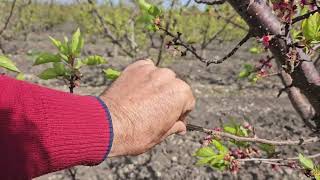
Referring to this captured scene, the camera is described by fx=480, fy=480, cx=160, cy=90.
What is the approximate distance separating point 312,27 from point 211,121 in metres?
6.68

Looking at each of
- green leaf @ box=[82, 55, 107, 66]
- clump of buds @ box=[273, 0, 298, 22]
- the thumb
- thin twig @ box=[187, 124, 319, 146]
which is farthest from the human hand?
green leaf @ box=[82, 55, 107, 66]

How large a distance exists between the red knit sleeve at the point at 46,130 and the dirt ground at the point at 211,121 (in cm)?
41

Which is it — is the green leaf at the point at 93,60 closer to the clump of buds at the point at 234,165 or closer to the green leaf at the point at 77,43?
the green leaf at the point at 77,43

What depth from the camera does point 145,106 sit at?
132cm

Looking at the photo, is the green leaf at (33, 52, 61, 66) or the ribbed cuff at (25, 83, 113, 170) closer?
the ribbed cuff at (25, 83, 113, 170)

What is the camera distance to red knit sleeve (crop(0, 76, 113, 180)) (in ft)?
3.43

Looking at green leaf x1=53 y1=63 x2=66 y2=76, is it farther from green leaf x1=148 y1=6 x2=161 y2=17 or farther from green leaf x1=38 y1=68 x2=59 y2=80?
green leaf x1=148 y1=6 x2=161 y2=17

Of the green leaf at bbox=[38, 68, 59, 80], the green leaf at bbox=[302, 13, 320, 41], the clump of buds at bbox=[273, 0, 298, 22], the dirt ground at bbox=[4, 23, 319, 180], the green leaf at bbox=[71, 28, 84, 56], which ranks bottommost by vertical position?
the dirt ground at bbox=[4, 23, 319, 180]

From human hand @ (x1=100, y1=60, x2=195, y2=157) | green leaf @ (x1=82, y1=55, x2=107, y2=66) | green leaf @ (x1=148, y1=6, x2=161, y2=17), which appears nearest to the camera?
human hand @ (x1=100, y1=60, x2=195, y2=157)

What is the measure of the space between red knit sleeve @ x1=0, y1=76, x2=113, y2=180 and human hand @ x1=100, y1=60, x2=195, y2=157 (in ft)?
0.17

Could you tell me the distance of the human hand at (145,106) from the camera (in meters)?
1.27

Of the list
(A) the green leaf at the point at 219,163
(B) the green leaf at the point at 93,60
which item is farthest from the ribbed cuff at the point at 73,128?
(A) the green leaf at the point at 219,163

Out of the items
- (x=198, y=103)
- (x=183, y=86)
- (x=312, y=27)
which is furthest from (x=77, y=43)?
(x=198, y=103)

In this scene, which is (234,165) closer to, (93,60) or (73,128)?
(93,60)
